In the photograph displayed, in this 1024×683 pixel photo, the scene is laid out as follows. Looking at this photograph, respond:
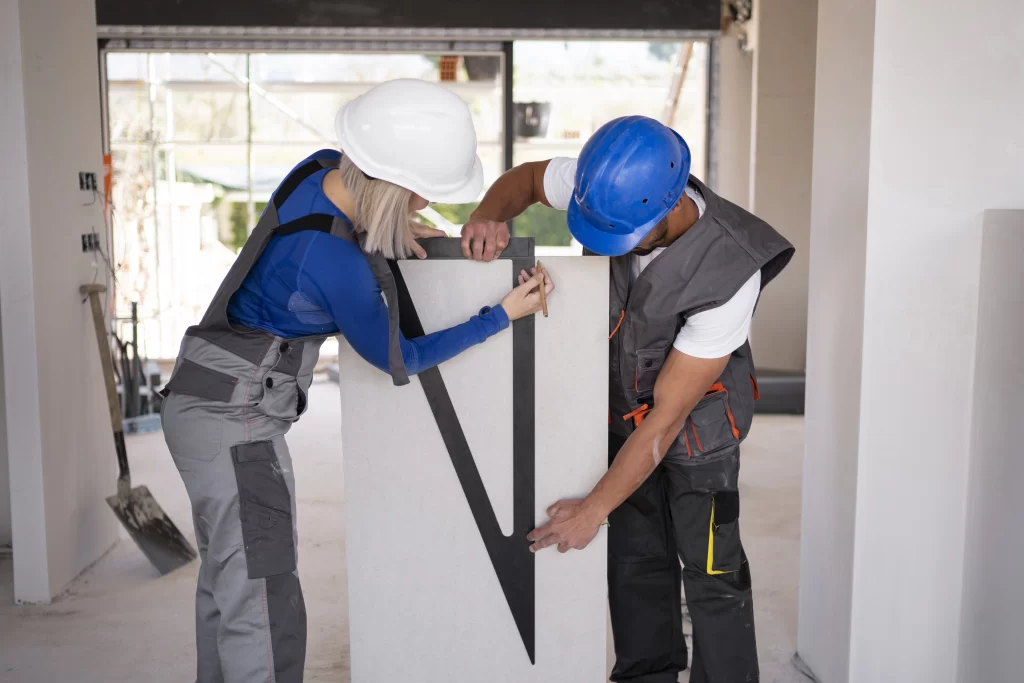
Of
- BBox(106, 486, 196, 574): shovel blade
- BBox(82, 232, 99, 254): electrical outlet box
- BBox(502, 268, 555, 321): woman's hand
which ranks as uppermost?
BBox(82, 232, 99, 254): electrical outlet box

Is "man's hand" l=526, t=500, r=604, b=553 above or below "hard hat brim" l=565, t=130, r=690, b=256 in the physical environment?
below

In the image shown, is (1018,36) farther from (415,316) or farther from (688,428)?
(415,316)

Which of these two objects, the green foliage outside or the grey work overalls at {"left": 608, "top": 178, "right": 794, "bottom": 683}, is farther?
the green foliage outside

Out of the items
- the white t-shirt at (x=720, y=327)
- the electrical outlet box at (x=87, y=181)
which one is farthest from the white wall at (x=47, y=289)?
the white t-shirt at (x=720, y=327)

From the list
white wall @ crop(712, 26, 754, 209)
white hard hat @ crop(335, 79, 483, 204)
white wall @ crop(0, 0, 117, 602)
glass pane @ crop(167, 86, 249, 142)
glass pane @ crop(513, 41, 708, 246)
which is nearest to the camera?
white hard hat @ crop(335, 79, 483, 204)

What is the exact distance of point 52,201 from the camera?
2.97 m

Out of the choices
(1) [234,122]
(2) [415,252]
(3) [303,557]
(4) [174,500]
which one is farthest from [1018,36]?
(1) [234,122]

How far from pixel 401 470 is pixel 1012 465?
1302mm

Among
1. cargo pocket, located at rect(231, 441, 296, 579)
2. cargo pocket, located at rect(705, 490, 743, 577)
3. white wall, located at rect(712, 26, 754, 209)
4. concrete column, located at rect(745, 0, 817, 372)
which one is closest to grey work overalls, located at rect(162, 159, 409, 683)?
cargo pocket, located at rect(231, 441, 296, 579)

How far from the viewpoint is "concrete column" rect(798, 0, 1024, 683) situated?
1939mm

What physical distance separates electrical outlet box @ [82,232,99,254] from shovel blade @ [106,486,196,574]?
93cm

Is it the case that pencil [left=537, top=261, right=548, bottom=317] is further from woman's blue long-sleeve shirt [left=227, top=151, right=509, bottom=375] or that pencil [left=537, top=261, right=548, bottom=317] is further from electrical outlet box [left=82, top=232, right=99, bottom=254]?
electrical outlet box [left=82, top=232, right=99, bottom=254]

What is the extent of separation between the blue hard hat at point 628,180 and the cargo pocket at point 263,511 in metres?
0.78

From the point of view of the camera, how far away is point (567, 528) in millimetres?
1764
